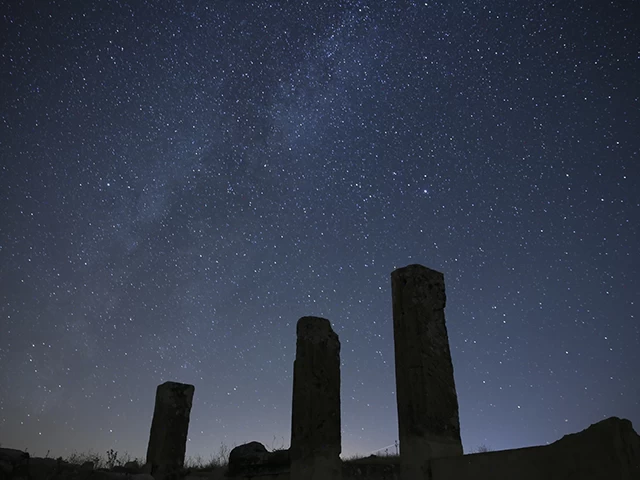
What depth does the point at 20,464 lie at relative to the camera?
5059mm

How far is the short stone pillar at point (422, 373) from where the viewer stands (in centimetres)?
439

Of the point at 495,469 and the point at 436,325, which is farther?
the point at 436,325

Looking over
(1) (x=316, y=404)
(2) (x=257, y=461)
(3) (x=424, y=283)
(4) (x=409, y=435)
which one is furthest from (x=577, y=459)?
(2) (x=257, y=461)

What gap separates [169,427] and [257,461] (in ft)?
5.83

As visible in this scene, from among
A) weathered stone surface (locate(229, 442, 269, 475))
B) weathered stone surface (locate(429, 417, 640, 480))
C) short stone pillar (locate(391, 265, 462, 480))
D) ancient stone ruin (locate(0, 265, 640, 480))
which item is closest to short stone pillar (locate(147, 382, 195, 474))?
ancient stone ruin (locate(0, 265, 640, 480))

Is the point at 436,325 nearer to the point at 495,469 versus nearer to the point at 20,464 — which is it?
the point at 495,469

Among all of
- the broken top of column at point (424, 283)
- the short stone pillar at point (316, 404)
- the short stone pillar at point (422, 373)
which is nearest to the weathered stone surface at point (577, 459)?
the short stone pillar at point (422, 373)

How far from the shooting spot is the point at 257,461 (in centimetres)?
938

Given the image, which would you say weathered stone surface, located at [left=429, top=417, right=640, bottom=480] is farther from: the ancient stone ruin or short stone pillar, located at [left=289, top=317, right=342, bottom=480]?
short stone pillar, located at [left=289, top=317, right=342, bottom=480]

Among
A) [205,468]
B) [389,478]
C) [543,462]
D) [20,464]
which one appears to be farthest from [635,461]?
[205,468]

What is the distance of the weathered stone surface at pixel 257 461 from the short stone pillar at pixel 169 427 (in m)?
1.07

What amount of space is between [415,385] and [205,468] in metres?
10.7

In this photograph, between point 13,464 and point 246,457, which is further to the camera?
point 246,457

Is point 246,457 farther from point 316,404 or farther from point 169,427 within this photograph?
point 316,404
